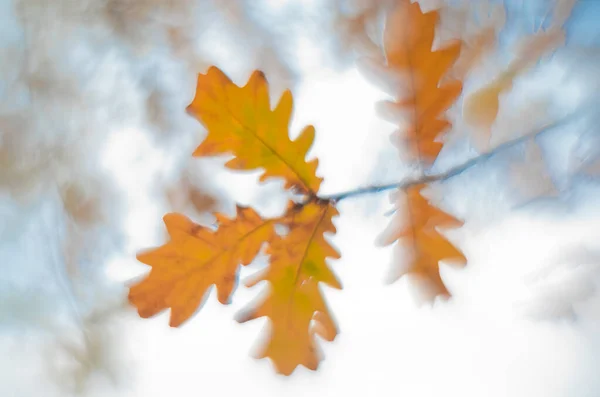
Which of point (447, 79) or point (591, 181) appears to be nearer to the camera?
point (447, 79)

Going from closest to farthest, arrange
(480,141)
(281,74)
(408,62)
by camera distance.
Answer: (408,62) < (480,141) < (281,74)

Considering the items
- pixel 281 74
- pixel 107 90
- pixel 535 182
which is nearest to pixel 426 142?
pixel 535 182

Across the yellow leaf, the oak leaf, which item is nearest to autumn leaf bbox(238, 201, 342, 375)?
the oak leaf

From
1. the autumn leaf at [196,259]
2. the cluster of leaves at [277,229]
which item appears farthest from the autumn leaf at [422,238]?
the autumn leaf at [196,259]

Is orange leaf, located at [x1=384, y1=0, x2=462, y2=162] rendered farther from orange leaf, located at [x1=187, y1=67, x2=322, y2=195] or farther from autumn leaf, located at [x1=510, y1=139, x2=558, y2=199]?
autumn leaf, located at [x1=510, y1=139, x2=558, y2=199]

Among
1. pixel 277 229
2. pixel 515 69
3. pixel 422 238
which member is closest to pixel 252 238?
pixel 277 229

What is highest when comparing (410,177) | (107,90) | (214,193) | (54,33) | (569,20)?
(54,33)

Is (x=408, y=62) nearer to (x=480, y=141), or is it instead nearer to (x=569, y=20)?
(x=480, y=141)

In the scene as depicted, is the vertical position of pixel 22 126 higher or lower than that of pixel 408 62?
higher

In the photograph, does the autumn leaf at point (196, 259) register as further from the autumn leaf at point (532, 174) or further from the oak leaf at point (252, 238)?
the autumn leaf at point (532, 174)
